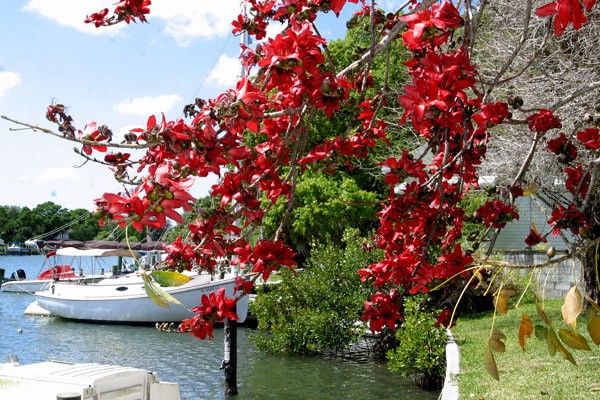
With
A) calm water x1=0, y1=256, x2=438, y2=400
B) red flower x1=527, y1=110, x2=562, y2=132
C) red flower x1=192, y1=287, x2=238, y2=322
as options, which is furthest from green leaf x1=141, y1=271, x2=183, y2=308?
calm water x1=0, y1=256, x2=438, y2=400

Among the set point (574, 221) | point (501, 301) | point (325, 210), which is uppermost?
point (325, 210)

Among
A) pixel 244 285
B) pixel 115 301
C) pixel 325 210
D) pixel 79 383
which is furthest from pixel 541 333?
pixel 325 210

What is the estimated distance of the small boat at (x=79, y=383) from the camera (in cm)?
553

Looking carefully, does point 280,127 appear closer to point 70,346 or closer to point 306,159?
point 306,159

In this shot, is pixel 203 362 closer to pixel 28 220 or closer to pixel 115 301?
pixel 115 301

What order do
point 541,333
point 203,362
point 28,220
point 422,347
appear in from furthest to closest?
point 28,220, point 203,362, point 422,347, point 541,333

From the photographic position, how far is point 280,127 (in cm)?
289

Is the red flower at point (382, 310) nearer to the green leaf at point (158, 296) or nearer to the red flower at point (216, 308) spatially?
the red flower at point (216, 308)

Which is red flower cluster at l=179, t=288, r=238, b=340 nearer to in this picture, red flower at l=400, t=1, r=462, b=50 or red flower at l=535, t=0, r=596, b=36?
red flower at l=400, t=1, r=462, b=50

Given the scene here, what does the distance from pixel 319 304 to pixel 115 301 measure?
10.7 meters

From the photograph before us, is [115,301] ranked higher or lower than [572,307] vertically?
lower

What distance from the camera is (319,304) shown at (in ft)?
42.9

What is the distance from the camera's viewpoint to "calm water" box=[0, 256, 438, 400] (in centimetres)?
1088

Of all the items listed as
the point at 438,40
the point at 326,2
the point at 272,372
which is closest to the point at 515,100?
the point at 438,40
